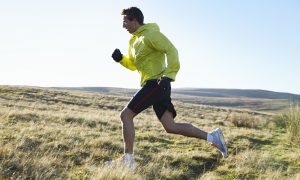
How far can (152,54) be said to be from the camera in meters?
6.29

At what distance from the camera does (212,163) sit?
7867mm

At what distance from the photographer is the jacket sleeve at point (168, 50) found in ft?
20.0

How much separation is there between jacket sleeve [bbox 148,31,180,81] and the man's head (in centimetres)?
33

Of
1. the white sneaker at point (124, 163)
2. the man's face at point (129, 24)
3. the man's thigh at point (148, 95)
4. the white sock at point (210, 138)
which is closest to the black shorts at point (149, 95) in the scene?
the man's thigh at point (148, 95)

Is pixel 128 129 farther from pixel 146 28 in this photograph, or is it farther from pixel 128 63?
pixel 146 28

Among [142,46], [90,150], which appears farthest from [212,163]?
[142,46]

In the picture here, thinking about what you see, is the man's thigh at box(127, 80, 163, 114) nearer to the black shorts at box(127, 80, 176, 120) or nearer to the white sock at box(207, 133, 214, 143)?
the black shorts at box(127, 80, 176, 120)

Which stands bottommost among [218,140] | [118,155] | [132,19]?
[118,155]

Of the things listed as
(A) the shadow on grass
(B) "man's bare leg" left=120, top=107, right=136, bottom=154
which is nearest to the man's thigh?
(B) "man's bare leg" left=120, top=107, right=136, bottom=154

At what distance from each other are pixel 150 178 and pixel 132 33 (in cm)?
210

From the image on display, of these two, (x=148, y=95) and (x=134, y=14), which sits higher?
(x=134, y=14)

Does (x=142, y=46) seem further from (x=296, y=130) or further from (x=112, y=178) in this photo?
(x=296, y=130)

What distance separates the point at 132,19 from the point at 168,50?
2.39ft

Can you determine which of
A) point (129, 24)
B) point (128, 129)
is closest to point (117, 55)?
point (129, 24)
